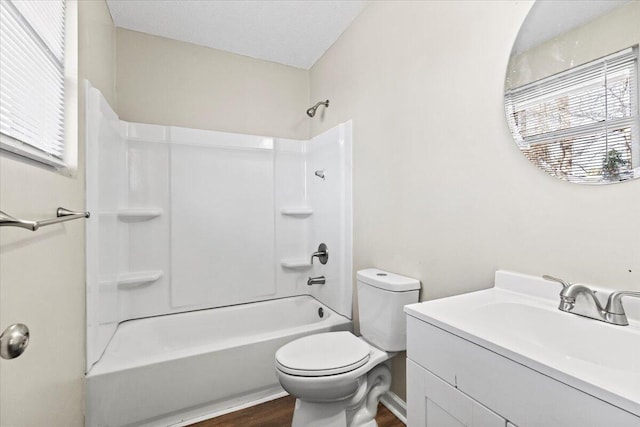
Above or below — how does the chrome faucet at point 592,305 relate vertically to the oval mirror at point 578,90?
below

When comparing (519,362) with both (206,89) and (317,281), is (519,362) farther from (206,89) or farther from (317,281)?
(206,89)

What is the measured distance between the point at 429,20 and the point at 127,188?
2181mm

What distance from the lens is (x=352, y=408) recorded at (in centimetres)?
148

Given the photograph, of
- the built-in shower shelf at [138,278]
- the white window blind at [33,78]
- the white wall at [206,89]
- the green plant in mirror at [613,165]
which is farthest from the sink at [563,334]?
the white wall at [206,89]

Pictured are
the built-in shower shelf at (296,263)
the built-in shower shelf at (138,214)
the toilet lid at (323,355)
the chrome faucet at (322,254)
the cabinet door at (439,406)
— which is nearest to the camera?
the cabinet door at (439,406)

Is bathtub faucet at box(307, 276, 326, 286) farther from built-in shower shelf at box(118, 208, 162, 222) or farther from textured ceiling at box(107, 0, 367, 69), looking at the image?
textured ceiling at box(107, 0, 367, 69)

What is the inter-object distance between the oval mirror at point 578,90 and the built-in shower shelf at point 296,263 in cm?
189

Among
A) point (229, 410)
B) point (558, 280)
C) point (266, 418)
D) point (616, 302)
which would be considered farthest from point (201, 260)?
point (616, 302)

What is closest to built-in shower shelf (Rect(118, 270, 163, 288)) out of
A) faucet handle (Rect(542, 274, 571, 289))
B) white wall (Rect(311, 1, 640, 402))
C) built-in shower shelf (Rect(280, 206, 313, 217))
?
built-in shower shelf (Rect(280, 206, 313, 217))

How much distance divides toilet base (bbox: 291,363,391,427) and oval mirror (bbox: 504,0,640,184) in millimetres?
1269

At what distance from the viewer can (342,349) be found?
1480mm

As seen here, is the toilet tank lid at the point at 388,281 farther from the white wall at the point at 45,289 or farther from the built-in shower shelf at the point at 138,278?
the built-in shower shelf at the point at 138,278

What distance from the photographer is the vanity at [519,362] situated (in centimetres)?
55

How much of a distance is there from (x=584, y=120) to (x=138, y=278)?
253 cm
